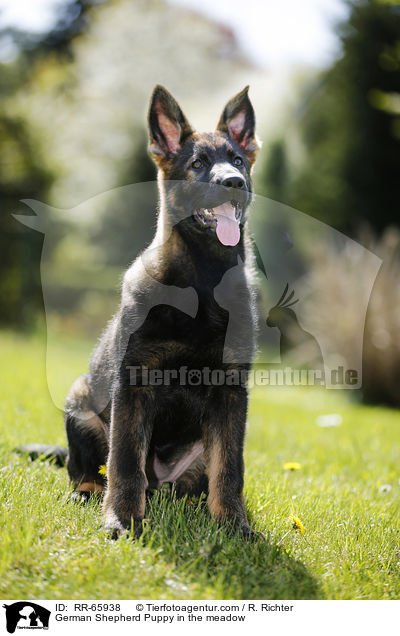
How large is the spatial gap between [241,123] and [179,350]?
1.70m

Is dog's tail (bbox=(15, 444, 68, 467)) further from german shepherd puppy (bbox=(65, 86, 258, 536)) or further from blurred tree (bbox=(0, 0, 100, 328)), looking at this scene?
blurred tree (bbox=(0, 0, 100, 328))

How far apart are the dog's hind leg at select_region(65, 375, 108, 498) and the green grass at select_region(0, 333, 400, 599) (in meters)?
0.11

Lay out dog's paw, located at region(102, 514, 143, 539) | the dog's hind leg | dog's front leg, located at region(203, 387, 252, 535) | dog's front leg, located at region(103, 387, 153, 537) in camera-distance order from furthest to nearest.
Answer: the dog's hind leg
dog's front leg, located at region(203, 387, 252, 535)
dog's front leg, located at region(103, 387, 153, 537)
dog's paw, located at region(102, 514, 143, 539)

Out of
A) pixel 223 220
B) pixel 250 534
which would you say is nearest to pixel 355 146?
pixel 223 220

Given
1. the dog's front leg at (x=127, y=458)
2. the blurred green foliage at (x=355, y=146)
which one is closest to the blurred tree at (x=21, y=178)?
the blurred green foliage at (x=355, y=146)

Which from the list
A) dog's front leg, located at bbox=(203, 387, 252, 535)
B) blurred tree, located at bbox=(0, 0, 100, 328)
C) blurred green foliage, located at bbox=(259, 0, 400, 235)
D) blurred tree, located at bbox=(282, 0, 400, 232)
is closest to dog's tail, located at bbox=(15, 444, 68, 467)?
dog's front leg, located at bbox=(203, 387, 252, 535)

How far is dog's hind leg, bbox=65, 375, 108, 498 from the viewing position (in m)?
3.38

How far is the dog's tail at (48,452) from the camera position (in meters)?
3.92

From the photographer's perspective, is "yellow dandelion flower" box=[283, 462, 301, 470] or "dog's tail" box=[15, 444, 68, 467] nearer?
"dog's tail" box=[15, 444, 68, 467]

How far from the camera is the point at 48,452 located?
154 inches

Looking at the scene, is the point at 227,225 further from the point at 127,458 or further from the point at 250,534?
the point at 250,534

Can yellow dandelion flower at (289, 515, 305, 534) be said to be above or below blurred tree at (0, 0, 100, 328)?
below
